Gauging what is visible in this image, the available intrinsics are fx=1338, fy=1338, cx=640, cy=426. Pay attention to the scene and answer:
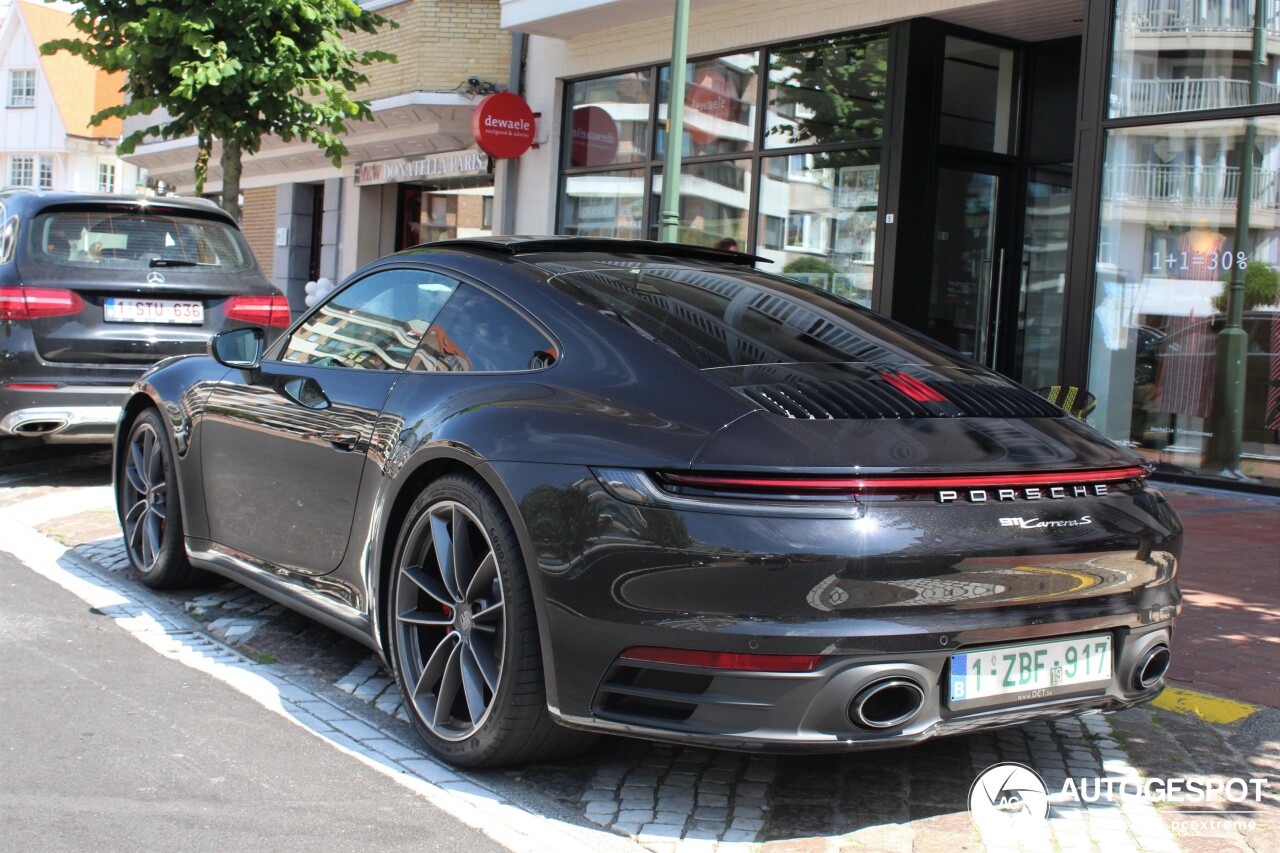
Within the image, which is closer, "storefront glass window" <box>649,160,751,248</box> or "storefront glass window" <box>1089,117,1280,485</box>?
"storefront glass window" <box>1089,117,1280,485</box>

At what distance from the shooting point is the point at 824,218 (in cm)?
1266

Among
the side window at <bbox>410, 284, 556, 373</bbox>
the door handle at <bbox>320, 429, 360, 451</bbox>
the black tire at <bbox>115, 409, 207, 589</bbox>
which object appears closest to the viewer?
the side window at <bbox>410, 284, 556, 373</bbox>

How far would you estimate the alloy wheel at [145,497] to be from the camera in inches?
214

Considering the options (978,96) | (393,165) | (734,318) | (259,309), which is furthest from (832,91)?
(734,318)

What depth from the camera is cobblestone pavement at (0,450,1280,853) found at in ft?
10.4

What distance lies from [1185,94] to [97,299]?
763 centimetres

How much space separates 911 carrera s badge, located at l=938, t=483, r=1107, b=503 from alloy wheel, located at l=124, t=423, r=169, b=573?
3439 millimetres

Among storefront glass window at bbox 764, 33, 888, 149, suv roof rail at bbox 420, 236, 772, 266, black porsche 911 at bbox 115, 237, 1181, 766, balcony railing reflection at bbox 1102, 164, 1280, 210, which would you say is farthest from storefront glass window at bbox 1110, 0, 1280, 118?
black porsche 911 at bbox 115, 237, 1181, 766

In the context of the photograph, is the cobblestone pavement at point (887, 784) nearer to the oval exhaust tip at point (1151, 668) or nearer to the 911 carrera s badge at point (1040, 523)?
the oval exhaust tip at point (1151, 668)

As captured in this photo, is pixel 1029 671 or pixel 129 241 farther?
pixel 129 241

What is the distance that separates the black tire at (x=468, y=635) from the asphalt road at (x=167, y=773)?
0.23m

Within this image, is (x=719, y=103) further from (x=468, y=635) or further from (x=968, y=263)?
(x=468, y=635)

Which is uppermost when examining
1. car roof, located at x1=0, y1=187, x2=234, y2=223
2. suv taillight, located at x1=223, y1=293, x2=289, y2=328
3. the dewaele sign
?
the dewaele sign

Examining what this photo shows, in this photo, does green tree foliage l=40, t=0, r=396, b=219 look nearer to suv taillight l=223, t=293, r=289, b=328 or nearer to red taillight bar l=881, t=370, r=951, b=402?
suv taillight l=223, t=293, r=289, b=328
